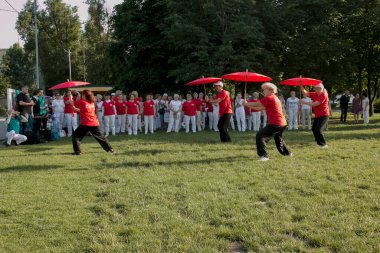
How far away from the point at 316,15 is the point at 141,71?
39.3 ft

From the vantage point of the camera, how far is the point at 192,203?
6.35 m

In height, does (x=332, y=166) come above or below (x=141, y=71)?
below

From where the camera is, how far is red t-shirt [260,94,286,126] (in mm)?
10328

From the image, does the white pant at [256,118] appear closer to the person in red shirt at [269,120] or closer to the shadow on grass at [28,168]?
the person in red shirt at [269,120]

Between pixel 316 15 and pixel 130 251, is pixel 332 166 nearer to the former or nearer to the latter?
pixel 130 251

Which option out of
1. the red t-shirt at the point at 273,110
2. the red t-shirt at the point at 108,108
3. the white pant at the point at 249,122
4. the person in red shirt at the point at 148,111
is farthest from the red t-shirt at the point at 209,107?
the red t-shirt at the point at 273,110

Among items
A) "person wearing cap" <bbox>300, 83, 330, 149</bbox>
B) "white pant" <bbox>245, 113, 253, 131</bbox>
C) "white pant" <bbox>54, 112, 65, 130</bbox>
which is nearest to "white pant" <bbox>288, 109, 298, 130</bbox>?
"white pant" <bbox>245, 113, 253, 131</bbox>

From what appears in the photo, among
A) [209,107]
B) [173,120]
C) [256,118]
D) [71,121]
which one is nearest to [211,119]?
A: [209,107]

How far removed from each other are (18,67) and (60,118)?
5037 centimetres

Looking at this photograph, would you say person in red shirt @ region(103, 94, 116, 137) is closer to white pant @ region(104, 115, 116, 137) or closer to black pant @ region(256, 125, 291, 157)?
white pant @ region(104, 115, 116, 137)

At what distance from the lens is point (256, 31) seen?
73.5 ft

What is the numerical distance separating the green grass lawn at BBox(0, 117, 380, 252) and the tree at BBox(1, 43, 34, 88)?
5723cm

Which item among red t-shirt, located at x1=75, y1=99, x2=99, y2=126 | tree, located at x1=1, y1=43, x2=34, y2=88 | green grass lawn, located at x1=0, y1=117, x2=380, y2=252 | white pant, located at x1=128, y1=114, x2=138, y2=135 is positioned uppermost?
tree, located at x1=1, y1=43, x2=34, y2=88

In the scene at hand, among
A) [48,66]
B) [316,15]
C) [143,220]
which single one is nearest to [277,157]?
[143,220]
